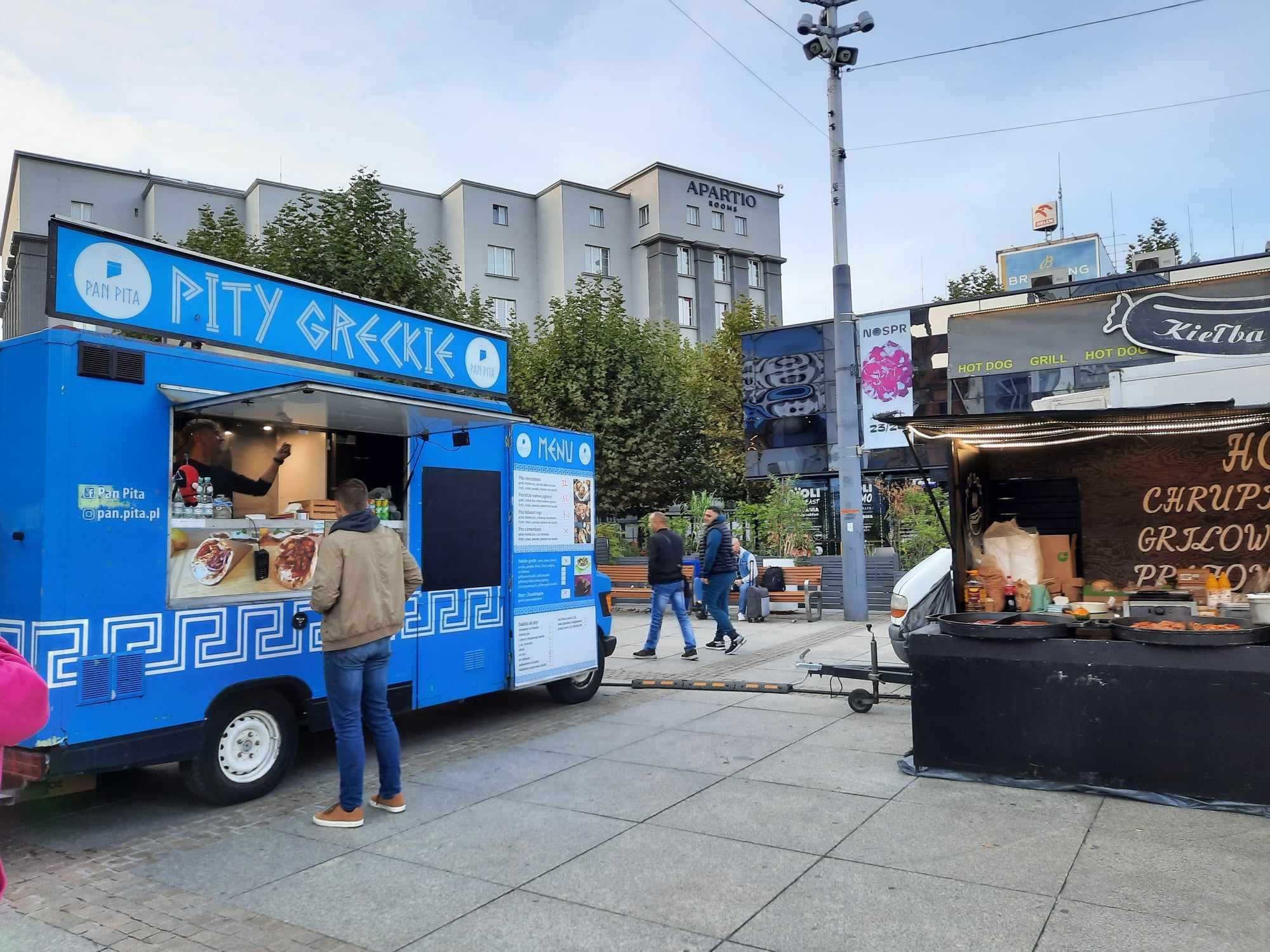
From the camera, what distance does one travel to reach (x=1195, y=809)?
5090mm

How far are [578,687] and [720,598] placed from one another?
347 cm

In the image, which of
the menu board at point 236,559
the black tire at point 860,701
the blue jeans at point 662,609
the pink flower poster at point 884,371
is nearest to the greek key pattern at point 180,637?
the menu board at point 236,559

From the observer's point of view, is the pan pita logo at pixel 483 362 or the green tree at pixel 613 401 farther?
the green tree at pixel 613 401

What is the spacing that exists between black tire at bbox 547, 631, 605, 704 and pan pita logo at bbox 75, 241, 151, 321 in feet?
15.9

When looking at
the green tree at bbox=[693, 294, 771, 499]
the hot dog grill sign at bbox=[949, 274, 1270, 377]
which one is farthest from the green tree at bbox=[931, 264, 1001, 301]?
the hot dog grill sign at bbox=[949, 274, 1270, 377]

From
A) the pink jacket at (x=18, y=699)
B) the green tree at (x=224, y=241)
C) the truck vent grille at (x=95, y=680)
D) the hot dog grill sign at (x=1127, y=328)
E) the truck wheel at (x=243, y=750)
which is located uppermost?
the green tree at (x=224, y=241)

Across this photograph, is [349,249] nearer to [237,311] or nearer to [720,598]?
[720,598]

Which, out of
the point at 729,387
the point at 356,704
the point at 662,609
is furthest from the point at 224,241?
the point at 729,387

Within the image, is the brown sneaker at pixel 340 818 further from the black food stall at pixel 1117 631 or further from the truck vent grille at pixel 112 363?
the black food stall at pixel 1117 631

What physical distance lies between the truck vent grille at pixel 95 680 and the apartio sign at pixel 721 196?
4018 centimetres

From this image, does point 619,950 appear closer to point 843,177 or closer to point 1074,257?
point 843,177

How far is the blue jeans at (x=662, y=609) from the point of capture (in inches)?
450

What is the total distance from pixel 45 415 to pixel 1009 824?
226 inches

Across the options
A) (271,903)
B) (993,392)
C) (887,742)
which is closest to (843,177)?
(993,392)
